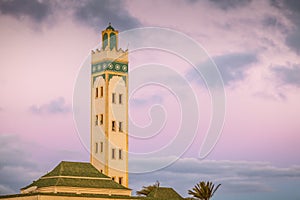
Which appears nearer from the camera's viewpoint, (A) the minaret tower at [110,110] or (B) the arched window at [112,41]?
(A) the minaret tower at [110,110]

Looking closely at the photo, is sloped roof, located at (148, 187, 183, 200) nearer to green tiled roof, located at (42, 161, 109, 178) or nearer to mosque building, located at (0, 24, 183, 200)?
mosque building, located at (0, 24, 183, 200)

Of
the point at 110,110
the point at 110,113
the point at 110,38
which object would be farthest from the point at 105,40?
the point at 110,113

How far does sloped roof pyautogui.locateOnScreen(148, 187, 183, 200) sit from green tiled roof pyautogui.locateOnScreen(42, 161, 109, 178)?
10.3 m

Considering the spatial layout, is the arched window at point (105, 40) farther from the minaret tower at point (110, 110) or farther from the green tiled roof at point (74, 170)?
the green tiled roof at point (74, 170)

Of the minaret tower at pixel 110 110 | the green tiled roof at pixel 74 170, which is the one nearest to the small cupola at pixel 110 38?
the minaret tower at pixel 110 110

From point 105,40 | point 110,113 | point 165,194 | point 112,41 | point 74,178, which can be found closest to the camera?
point 74,178

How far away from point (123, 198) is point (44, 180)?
8768 millimetres

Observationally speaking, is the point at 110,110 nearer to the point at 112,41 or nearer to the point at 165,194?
the point at 112,41

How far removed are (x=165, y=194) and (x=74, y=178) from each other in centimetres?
1525

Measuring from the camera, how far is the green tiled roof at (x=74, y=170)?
243ft

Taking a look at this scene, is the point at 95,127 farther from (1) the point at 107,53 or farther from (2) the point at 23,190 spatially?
(2) the point at 23,190

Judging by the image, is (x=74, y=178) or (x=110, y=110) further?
(x=110, y=110)

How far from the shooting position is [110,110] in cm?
8575

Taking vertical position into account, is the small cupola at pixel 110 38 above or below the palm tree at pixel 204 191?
above
